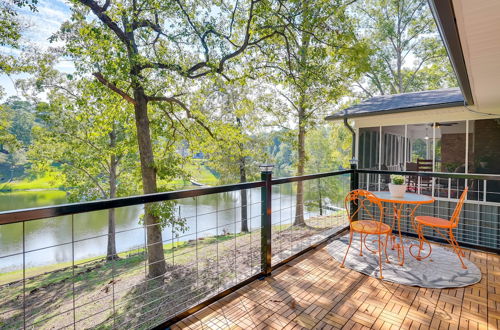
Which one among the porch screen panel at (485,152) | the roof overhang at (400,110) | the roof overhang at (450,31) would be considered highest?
the roof overhang at (400,110)

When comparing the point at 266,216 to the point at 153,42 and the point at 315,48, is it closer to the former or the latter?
the point at 315,48

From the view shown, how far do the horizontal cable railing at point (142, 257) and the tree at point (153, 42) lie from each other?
1.05 metres

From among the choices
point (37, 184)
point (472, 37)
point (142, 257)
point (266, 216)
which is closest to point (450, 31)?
point (472, 37)

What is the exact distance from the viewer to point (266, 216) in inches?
106

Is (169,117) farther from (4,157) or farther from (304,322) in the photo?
(4,157)

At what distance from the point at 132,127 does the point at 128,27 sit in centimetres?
356

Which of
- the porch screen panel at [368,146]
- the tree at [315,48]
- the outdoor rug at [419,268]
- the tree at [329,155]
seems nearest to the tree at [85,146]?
the tree at [315,48]

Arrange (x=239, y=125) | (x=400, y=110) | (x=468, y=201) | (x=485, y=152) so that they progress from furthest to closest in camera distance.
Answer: (x=239, y=125), (x=400, y=110), (x=485, y=152), (x=468, y=201)

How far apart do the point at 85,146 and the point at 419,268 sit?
11112 millimetres

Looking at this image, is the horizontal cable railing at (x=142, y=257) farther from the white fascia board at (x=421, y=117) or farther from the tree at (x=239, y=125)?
the white fascia board at (x=421, y=117)

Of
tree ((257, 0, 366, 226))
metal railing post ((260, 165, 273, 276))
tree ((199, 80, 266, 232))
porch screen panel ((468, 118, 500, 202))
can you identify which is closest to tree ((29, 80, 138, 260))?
tree ((199, 80, 266, 232))

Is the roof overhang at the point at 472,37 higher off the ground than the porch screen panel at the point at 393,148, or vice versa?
the roof overhang at the point at 472,37

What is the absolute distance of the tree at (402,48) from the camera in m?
15.5

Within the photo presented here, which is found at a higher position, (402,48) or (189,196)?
(402,48)
